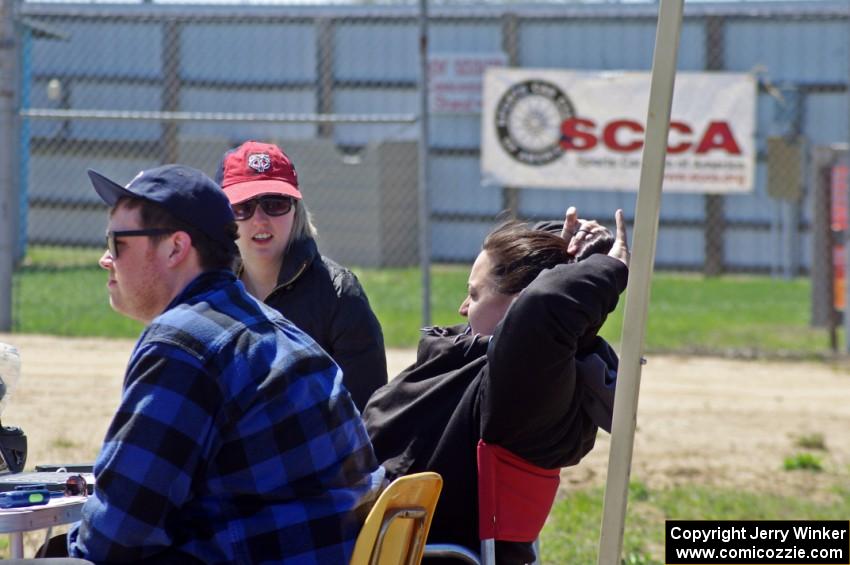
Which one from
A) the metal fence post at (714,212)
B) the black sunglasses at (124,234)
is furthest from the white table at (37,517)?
the metal fence post at (714,212)

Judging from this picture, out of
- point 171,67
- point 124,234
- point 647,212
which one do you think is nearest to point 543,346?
point 647,212

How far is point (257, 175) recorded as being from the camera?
4152mm

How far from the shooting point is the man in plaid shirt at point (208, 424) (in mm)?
2455

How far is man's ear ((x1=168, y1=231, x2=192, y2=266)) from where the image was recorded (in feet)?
8.82

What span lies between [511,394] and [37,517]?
3.77 ft

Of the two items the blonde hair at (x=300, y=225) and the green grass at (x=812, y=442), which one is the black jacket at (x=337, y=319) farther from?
the green grass at (x=812, y=442)

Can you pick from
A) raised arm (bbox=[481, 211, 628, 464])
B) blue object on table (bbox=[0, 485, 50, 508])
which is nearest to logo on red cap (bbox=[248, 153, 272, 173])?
raised arm (bbox=[481, 211, 628, 464])

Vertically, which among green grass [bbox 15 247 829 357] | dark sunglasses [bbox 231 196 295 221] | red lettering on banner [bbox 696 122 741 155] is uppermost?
red lettering on banner [bbox 696 122 741 155]

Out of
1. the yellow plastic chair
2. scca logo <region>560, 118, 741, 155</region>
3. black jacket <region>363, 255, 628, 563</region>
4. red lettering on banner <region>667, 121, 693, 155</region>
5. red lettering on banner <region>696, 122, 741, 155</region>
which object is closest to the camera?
the yellow plastic chair

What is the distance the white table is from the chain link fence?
14.7 m

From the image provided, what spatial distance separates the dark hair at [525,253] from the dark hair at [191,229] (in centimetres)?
90

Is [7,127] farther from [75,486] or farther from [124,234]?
[124,234]

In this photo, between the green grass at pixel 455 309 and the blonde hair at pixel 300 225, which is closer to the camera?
the blonde hair at pixel 300 225

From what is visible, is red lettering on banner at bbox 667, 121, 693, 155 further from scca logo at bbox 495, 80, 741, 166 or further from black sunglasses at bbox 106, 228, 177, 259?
black sunglasses at bbox 106, 228, 177, 259
